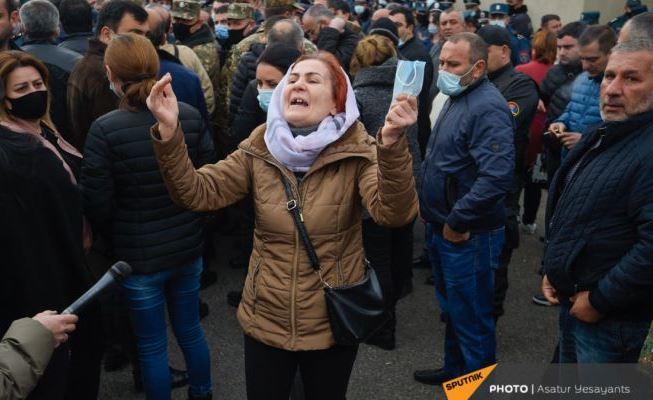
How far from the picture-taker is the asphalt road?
148 inches

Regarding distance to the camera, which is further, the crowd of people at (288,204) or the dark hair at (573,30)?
the dark hair at (573,30)

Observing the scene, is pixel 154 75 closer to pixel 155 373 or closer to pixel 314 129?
pixel 314 129

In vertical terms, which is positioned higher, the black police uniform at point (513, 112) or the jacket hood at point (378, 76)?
the jacket hood at point (378, 76)

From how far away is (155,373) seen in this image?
3.21 meters

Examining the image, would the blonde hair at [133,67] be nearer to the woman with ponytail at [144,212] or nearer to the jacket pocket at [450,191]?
the woman with ponytail at [144,212]

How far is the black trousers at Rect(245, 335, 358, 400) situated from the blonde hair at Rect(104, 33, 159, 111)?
3.91 ft

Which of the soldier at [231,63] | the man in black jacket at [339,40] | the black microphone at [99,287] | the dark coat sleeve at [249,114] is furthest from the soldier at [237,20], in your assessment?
the black microphone at [99,287]

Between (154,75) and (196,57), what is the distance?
2089 millimetres

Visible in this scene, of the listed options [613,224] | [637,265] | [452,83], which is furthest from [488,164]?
[637,265]

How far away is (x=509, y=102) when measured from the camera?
441 centimetres

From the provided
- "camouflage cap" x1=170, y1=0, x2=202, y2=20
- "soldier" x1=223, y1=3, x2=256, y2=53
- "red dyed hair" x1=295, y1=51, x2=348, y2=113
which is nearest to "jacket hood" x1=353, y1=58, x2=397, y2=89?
"red dyed hair" x1=295, y1=51, x2=348, y2=113

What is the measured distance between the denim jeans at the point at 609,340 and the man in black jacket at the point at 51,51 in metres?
3.06

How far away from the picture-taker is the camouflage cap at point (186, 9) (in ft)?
17.9

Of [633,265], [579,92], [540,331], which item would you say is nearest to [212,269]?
[540,331]
